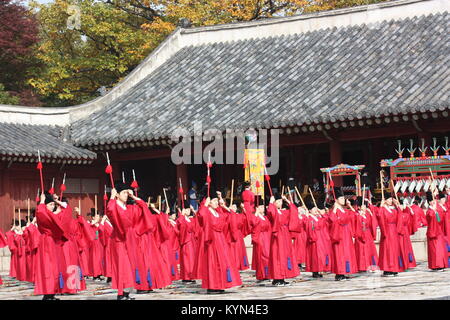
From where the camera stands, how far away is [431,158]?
19.6m

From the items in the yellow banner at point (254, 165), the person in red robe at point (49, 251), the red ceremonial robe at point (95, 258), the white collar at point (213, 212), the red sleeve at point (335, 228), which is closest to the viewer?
the person in red robe at point (49, 251)

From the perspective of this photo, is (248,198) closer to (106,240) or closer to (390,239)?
(390,239)

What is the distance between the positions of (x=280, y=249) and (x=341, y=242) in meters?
1.52

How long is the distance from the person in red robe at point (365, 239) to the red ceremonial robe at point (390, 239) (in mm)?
355

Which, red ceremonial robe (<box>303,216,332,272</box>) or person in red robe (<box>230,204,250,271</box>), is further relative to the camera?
red ceremonial robe (<box>303,216,332,272</box>)

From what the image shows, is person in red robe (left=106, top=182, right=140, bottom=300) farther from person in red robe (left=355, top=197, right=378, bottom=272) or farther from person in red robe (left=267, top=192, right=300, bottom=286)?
person in red robe (left=355, top=197, right=378, bottom=272)

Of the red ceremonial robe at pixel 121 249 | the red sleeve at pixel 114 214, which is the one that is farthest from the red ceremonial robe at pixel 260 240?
the red sleeve at pixel 114 214

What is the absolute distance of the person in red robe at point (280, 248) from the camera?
48.7 ft

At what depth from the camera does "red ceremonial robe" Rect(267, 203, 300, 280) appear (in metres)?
14.8

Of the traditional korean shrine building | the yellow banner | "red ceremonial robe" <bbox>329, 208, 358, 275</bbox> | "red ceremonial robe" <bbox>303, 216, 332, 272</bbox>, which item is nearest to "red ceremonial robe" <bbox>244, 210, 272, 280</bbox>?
"red ceremonial robe" <bbox>303, 216, 332, 272</bbox>

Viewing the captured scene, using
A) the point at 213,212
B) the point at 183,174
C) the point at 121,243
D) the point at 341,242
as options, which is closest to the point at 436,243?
the point at 341,242

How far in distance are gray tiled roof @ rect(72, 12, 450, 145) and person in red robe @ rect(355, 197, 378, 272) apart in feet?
12.2

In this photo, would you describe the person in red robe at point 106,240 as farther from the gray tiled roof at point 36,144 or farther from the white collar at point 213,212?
the gray tiled roof at point 36,144
